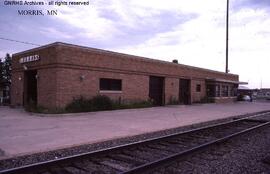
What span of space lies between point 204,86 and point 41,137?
96.2 ft

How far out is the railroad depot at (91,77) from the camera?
19938 millimetres

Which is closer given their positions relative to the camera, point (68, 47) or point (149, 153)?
point (149, 153)

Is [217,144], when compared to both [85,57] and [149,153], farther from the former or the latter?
[85,57]

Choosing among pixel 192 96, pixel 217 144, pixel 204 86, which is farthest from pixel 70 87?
pixel 204 86

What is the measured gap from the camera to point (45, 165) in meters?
6.38

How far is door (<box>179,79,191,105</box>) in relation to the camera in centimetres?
3241

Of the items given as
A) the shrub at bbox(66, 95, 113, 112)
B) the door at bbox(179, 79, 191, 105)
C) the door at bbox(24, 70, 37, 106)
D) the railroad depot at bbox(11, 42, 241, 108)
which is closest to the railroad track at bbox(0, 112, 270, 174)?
the shrub at bbox(66, 95, 113, 112)

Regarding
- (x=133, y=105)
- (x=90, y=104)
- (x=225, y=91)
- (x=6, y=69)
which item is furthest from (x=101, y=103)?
(x=225, y=91)

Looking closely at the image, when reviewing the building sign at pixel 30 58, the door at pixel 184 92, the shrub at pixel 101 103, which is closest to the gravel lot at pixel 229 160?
the shrub at pixel 101 103

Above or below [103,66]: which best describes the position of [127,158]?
below

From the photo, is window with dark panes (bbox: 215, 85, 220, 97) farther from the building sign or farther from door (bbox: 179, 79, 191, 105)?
the building sign

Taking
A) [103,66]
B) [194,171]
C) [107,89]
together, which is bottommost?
[194,171]

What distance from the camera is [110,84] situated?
2328 cm

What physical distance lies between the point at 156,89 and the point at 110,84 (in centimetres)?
672
